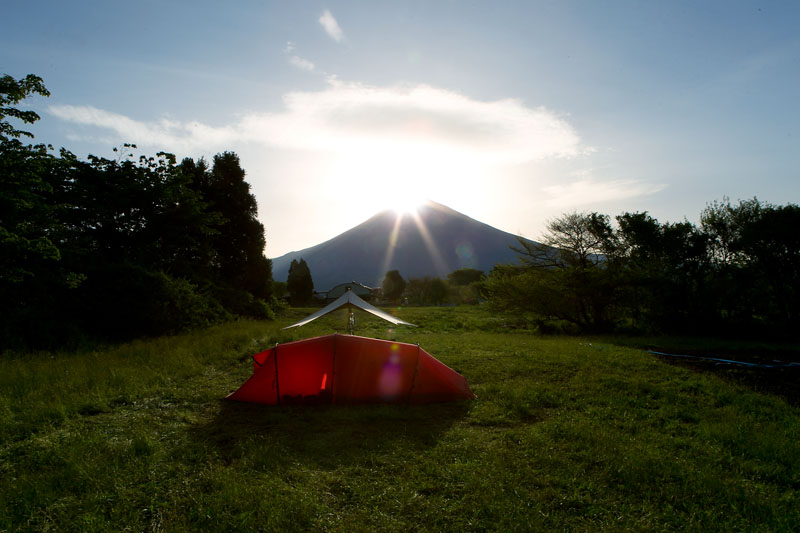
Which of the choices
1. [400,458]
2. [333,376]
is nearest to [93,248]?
[333,376]

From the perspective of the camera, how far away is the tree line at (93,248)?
45.4 ft

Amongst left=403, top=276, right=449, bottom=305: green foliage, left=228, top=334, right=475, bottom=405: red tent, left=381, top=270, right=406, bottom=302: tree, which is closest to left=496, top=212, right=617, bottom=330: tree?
left=228, top=334, right=475, bottom=405: red tent

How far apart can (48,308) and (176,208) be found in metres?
9.81

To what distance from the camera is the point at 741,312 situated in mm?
26094

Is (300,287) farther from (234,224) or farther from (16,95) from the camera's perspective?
(16,95)

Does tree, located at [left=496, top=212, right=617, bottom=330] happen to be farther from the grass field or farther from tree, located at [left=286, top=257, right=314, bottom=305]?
tree, located at [left=286, top=257, right=314, bottom=305]

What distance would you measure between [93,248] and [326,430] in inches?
768

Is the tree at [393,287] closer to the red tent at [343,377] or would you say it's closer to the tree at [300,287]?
the tree at [300,287]

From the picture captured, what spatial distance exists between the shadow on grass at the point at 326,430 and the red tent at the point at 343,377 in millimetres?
280

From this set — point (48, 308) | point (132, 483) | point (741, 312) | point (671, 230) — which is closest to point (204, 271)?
point (48, 308)

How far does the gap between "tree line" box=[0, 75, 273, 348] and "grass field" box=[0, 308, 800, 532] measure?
19.9 ft

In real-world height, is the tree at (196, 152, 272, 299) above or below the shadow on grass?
above

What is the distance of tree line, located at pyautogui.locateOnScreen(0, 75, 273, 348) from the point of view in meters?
13.8

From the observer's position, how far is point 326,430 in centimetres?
759
